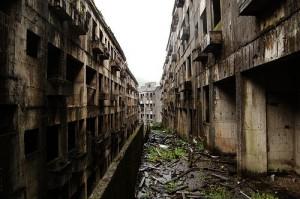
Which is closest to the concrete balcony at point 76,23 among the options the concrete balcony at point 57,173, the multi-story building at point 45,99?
the multi-story building at point 45,99

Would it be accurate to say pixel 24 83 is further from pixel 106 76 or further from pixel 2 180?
pixel 106 76

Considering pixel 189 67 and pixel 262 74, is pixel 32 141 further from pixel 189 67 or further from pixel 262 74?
pixel 189 67

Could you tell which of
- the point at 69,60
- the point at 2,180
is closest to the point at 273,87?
→ the point at 2,180

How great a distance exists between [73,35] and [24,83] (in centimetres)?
506

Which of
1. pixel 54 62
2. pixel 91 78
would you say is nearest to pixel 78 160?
pixel 54 62

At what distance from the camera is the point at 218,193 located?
712 cm

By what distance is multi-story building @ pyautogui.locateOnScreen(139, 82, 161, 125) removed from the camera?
65.6m

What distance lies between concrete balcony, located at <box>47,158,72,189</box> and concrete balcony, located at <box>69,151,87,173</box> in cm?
146

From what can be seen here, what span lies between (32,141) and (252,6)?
8045 millimetres

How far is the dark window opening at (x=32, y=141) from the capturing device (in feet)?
27.0

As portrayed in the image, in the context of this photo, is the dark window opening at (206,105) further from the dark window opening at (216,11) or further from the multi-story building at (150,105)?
the multi-story building at (150,105)

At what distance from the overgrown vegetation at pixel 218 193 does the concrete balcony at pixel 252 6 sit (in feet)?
17.0

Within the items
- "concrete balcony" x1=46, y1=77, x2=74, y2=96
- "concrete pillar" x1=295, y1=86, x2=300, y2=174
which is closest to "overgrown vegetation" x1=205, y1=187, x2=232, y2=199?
"concrete pillar" x1=295, y1=86, x2=300, y2=174

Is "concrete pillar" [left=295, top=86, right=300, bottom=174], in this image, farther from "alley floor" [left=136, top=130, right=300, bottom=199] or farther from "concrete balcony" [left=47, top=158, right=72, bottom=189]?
"concrete balcony" [left=47, top=158, right=72, bottom=189]
